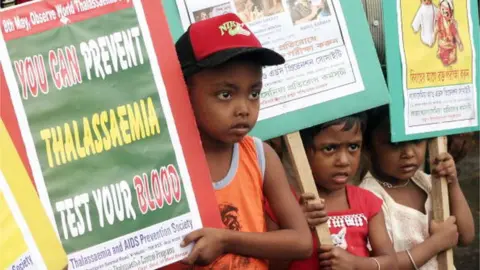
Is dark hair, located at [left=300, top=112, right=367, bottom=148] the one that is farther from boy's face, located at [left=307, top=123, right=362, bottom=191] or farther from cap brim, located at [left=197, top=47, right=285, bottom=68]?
cap brim, located at [left=197, top=47, right=285, bottom=68]

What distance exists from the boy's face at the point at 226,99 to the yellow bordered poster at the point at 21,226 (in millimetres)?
1099

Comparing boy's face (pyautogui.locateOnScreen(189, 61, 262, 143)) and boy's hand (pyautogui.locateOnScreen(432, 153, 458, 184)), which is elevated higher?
boy's face (pyautogui.locateOnScreen(189, 61, 262, 143))

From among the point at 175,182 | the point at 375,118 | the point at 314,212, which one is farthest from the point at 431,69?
the point at 175,182

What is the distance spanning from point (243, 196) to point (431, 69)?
54.4 inches

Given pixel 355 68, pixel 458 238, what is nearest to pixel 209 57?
pixel 355 68

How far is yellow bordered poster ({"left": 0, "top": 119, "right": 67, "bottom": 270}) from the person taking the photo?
83.7 inches

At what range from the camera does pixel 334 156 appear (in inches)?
162

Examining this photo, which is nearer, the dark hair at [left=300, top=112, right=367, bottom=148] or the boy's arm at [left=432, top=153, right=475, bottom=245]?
the dark hair at [left=300, top=112, right=367, bottom=148]

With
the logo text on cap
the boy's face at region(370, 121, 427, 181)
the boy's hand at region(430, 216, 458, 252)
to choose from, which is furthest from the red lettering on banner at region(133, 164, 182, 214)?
the boy's hand at region(430, 216, 458, 252)

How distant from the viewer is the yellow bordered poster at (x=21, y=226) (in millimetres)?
2127

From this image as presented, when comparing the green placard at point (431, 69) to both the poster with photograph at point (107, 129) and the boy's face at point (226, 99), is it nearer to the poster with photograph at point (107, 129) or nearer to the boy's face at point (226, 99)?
the boy's face at point (226, 99)

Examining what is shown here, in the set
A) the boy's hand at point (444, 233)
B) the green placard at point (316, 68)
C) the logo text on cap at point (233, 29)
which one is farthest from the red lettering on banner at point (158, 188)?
the boy's hand at point (444, 233)

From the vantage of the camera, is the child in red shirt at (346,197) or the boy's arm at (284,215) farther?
the child in red shirt at (346,197)

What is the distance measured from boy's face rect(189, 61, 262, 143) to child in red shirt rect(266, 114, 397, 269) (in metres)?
0.84
